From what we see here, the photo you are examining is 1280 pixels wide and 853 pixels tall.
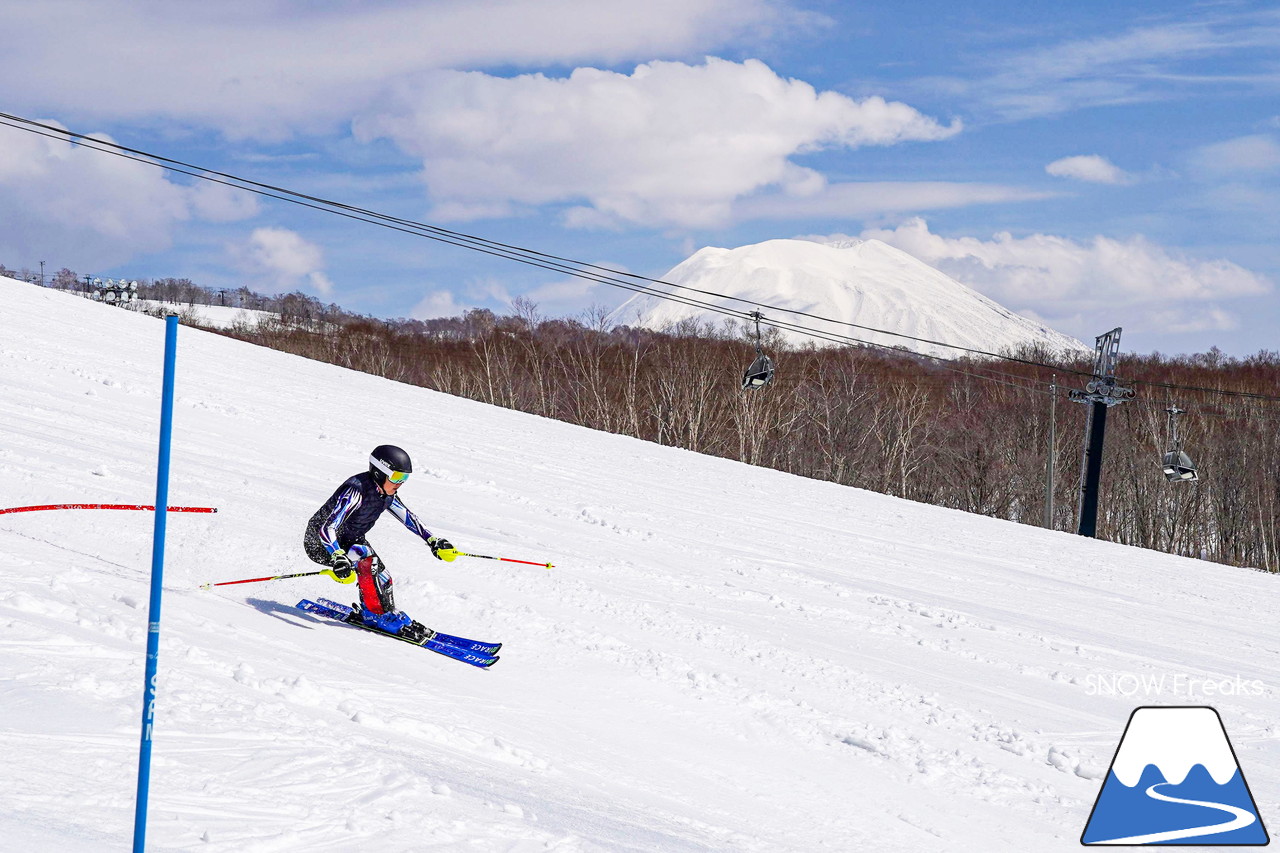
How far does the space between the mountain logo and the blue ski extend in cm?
433

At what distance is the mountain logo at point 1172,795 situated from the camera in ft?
18.9

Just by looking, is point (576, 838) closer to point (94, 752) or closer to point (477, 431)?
point (94, 752)

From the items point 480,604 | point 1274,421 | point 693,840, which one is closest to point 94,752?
point 693,840

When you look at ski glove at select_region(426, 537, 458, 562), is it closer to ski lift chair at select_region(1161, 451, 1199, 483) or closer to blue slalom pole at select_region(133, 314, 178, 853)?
blue slalom pole at select_region(133, 314, 178, 853)

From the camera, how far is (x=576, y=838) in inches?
183

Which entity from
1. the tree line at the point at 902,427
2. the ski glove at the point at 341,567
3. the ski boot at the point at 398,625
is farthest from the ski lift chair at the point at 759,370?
the tree line at the point at 902,427

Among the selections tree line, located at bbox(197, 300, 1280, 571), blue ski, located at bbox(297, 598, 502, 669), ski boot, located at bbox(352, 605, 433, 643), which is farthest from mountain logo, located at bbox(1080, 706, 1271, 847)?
tree line, located at bbox(197, 300, 1280, 571)

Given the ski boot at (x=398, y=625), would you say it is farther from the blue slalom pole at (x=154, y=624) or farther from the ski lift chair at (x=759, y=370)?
the ski lift chair at (x=759, y=370)

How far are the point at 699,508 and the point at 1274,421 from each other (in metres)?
53.9

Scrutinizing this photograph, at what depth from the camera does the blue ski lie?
25.2 ft

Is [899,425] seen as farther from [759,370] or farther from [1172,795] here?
[1172,795]

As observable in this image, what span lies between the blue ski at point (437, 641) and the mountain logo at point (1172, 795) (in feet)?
14.2

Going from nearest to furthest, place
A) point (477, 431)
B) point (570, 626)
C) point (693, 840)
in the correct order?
1. point (693, 840)
2. point (570, 626)
3. point (477, 431)

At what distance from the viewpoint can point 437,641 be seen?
7816 mm
